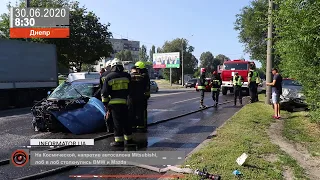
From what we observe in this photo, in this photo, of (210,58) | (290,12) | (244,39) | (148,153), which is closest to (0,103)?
(148,153)

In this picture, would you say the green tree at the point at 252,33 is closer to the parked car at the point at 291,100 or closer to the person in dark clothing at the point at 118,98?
the parked car at the point at 291,100

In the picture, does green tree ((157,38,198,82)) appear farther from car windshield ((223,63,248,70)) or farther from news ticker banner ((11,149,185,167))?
news ticker banner ((11,149,185,167))

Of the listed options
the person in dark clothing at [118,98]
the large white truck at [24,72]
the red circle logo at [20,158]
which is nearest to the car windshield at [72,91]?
the person in dark clothing at [118,98]

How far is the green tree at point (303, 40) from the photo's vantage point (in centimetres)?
640

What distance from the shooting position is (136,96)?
26.5 feet

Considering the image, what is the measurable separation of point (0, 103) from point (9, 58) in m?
2.20

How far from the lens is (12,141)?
749 cm

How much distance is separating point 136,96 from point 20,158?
10.2 feet

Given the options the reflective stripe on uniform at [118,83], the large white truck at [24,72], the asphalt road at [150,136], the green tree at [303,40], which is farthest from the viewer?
the large white truck at [24,72]

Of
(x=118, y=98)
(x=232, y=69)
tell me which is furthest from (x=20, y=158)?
(x=232, y=69)

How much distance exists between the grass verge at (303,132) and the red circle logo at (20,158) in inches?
211

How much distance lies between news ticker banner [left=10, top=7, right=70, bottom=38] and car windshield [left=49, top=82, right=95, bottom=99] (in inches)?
550

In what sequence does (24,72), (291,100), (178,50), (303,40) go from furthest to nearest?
(178,50), (24,72), (291,100), (303,40)

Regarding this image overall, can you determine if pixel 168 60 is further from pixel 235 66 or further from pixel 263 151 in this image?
pixel 263 151
